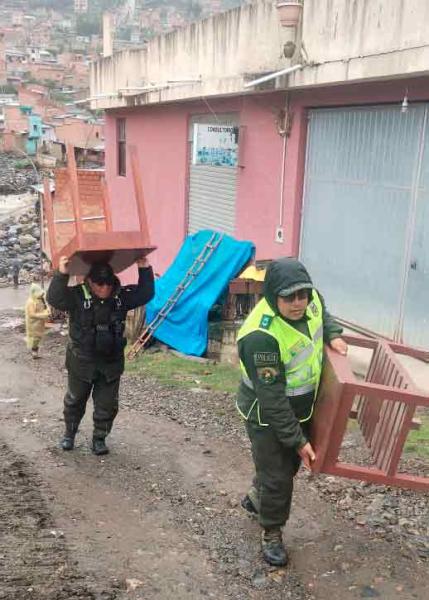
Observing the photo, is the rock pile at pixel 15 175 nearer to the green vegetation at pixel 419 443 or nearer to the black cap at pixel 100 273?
the black cap at pixel 100 273

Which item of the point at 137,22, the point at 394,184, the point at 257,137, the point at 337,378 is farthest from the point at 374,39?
the point at 137,22

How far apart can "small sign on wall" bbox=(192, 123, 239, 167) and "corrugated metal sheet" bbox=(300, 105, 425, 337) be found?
6.66ft

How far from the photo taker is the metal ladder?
9.62m

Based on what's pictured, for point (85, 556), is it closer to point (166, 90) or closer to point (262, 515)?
point (262, 515)

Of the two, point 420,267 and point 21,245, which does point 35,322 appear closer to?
point 420,267

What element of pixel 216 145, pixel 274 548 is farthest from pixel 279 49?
pixel 274 548

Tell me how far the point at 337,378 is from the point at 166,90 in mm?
10098

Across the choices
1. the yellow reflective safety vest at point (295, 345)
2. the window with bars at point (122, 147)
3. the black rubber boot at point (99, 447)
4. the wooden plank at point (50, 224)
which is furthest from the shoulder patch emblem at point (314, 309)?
the window with bars at point (122, 147)

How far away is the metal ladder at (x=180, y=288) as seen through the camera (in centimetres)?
962

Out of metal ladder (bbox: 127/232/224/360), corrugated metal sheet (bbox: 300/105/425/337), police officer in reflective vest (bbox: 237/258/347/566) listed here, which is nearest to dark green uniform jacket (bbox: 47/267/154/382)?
police officer in reflective vest (bbox: 237/258/347/566)

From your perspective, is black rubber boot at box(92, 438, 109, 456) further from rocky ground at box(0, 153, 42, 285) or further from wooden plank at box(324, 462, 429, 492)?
rocky ground at box(0, 153, 42, 285)

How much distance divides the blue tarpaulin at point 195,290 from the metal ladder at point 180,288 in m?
0.05

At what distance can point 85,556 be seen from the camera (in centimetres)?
363

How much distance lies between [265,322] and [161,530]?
1.59 meters
